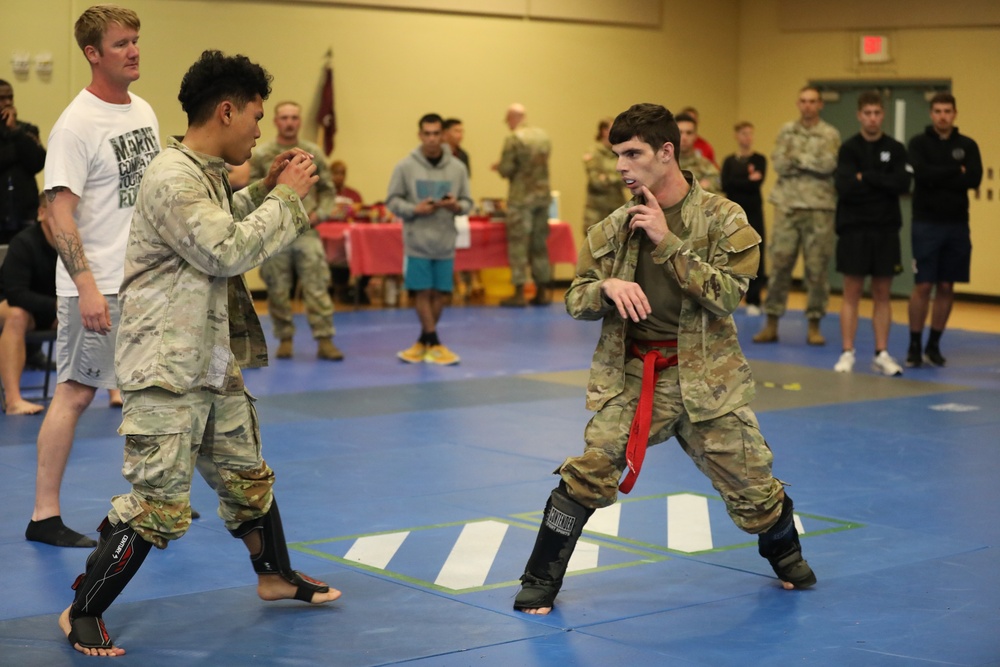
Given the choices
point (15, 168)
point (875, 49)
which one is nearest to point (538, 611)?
point (15, 168)

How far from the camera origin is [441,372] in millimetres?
11250

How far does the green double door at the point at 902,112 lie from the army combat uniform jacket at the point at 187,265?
14.7 metres

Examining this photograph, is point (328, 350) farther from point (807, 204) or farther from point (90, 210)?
point (90, 210)

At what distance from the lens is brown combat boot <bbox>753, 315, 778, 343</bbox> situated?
1338 cm

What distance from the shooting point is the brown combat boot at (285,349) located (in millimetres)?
12000

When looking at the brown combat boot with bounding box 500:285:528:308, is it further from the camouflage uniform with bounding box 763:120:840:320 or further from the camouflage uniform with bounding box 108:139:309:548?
the camouflage uniform with bounding box 108:139:309:548

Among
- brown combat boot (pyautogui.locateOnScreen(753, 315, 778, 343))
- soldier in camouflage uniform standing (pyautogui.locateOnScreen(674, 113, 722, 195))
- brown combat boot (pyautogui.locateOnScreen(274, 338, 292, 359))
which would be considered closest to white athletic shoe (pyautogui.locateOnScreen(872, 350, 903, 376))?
brown combat boot (pyautogui.locateOnScreen(753, 315, 778, 343))

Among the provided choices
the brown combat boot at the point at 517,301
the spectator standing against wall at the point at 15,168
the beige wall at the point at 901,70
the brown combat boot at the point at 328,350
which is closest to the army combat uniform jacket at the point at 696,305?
the brown combat boot at the point at 328,350

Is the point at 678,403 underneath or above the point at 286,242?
underneath

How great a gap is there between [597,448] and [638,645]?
699mm

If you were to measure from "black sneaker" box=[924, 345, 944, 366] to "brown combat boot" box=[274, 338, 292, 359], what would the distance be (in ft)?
18.6

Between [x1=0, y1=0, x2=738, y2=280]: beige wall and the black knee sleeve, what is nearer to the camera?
the black knee sleeve

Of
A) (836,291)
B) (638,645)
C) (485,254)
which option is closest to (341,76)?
(485,254)

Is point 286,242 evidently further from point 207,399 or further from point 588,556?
point 588,556
